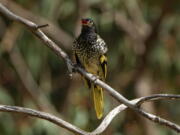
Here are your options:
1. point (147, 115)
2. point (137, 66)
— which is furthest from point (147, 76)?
point (147, 115)

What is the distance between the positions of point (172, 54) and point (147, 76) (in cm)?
72

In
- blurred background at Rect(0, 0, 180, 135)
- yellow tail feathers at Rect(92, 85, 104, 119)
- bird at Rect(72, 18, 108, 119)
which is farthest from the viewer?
blurred background at Rect(0, 0, 180, 135)

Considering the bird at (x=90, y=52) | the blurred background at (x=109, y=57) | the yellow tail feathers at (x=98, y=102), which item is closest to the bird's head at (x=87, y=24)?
the bird at (x=90, y=52)

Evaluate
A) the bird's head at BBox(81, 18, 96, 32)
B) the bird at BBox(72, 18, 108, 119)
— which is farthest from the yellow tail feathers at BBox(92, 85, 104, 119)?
the bird's head at BBox(81, 18, 96, 32)

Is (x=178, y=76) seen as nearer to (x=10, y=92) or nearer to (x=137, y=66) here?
(x=137, y=66)

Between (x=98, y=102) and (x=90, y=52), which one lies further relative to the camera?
(x=90, y=52)

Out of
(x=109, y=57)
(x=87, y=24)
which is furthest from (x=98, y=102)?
(x=109, y=57)

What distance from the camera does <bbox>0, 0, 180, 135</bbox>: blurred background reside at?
714cm

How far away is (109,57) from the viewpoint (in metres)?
7.93

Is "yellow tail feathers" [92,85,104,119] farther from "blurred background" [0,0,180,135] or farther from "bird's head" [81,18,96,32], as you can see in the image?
"blurred background" [0,0,180,135]

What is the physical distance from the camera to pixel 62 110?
772cm

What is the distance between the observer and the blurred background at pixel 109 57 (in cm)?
714

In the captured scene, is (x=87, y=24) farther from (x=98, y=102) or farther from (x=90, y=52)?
(x=98, y=102)

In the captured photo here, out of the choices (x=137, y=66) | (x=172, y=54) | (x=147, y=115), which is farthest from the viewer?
(x=137, y=66)
